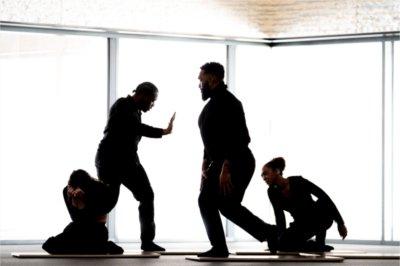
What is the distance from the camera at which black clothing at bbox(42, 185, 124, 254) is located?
28.3ft

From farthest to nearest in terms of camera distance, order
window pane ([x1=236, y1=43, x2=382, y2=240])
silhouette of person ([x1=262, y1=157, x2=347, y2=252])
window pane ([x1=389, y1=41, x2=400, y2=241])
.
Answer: window pane ([x1=236, y1=43, x2=382, y2=240]) → window pane ([x1=389, y1=41, x2=400, y2=241]) → silhouette of person ([x1=262, y1=157, x2=347, y2=252])

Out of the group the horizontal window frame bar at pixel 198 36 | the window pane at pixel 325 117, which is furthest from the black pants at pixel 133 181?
the window pane at pixel 325 117

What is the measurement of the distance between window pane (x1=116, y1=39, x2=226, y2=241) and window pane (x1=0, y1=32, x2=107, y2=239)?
421mm

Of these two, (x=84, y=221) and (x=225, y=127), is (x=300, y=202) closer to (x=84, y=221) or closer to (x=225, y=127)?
(x=225, y=127)

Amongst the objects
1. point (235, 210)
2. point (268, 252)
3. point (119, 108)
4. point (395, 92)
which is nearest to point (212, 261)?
point (235, 210)

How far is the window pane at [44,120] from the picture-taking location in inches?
456

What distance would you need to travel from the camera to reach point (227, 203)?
26.5ft

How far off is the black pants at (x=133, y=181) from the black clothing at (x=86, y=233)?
30 cm

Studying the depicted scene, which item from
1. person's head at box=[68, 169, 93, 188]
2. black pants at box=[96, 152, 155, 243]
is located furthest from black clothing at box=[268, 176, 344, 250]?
person's head at box=[68, 169, 93, 188]

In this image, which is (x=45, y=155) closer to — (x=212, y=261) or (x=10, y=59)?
(x=10, y=59)

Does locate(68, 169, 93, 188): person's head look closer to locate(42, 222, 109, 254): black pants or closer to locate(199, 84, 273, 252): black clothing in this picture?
locate(42, 222, 109, 254): black pants

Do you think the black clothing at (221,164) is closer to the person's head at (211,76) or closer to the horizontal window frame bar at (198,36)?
the person's head at (211,76)

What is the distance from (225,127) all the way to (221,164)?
10.9 inches

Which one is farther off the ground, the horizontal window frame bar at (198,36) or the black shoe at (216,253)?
the horizontal window frame bar at (198,36)
